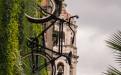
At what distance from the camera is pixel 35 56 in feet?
52.5

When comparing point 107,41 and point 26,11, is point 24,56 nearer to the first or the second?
point 26,11

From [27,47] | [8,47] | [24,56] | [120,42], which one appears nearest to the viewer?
[120,42]

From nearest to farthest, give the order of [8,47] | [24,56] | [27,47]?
[8,47]
[24,56]
[27,47]

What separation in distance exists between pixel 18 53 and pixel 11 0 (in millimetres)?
982

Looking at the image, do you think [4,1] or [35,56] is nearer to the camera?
[4,1]

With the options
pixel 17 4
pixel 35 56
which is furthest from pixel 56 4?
pixel 35 56

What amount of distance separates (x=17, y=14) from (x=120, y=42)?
274 centimetres

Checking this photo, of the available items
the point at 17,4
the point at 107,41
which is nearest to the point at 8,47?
the point at 17,4

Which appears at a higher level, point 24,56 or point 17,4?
point 17,4

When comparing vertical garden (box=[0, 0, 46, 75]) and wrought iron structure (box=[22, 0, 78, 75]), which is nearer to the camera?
vertical garden (box=[0, 0, 46, 75])

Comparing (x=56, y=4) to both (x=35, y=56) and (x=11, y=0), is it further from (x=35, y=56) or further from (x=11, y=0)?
(x=35, y=56)

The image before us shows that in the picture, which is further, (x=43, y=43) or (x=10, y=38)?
(x=43, y=43)

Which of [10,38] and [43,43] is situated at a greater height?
[10,38]

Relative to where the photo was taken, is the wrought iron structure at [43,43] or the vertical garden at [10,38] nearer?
the vertical garden at [10,38]
